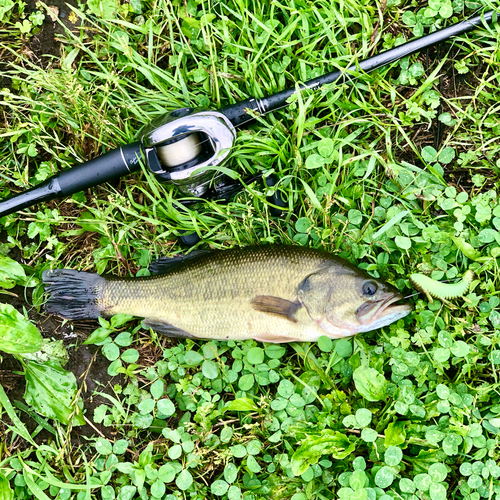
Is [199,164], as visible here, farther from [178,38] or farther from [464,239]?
[464,239]

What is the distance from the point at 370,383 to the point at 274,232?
1301 mm

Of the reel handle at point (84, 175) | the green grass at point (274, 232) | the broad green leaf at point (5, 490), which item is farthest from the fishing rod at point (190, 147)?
the broad green leaf at point (5, 490)

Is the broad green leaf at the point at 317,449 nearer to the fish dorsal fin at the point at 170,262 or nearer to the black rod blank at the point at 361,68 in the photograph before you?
the fish dorsal fin at the point at 170,262

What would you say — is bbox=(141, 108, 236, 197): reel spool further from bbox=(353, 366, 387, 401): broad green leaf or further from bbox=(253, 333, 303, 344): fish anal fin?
bbox=(353, 366, 387, 401): broad green leaf

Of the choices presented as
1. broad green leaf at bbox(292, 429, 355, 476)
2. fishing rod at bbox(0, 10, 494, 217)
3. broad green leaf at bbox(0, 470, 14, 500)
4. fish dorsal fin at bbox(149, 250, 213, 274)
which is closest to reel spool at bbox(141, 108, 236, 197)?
fishing rod at bbox(0, 10, 494, 217)

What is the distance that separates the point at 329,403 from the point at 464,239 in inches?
60.5

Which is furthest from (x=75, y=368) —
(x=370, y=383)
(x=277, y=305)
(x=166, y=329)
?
(x=370, y=383)

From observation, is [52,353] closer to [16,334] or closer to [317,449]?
[16,334]

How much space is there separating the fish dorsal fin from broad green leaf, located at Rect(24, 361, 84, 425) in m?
1.09

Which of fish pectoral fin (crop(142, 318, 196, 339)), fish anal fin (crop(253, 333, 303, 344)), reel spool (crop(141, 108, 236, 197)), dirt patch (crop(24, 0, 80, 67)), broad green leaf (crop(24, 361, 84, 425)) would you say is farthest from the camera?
dirt patch (crop(24, 0, 80, 67))

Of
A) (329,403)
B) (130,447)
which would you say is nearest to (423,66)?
(329,403)

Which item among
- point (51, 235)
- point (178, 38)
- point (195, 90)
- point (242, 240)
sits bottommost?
point (242, 240)

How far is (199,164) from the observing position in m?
3.33

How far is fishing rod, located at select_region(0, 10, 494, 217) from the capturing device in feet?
10.6
